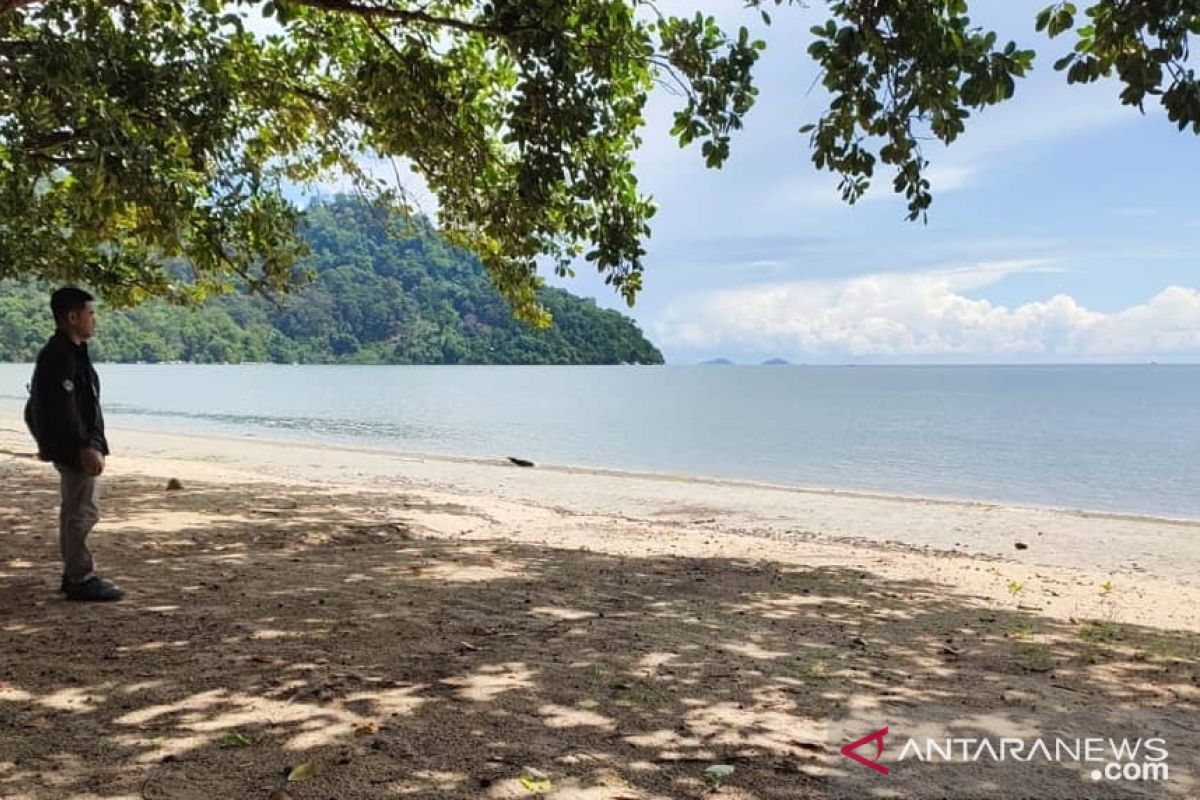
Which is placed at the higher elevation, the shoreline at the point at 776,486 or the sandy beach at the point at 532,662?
the sandy beach at the point at 532,662

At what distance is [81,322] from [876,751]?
5.15 meters

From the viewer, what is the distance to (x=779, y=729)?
3838mm

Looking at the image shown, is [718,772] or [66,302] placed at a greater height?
[66,302]

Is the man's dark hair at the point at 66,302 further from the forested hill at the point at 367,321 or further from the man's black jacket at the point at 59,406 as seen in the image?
the forested hill at the point at 367,321

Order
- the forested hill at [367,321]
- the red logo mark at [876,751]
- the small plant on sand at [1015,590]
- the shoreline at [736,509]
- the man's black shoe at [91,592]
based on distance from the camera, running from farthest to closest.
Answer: the forested hill at [367,321]
the shoreline at [736,509]
the small plant on sand at [1015,590]
the man's black shoe at [91,592]
the red logo mark at [876,751]

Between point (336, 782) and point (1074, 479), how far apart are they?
98.3 feet

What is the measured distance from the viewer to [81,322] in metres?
5.57

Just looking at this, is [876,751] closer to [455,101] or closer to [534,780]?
[534,780]

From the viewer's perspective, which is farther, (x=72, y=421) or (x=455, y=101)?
(x=455, y=101)

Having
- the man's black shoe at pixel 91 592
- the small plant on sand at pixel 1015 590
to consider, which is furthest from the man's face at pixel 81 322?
the small plant on sand at pixel 1015 590

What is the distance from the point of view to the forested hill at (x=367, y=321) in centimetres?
12112

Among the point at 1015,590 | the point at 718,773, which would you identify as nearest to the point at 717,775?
the point at 718,773

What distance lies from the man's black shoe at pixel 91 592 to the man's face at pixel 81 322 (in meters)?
1.58

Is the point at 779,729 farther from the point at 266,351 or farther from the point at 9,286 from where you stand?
the point at 266,351
